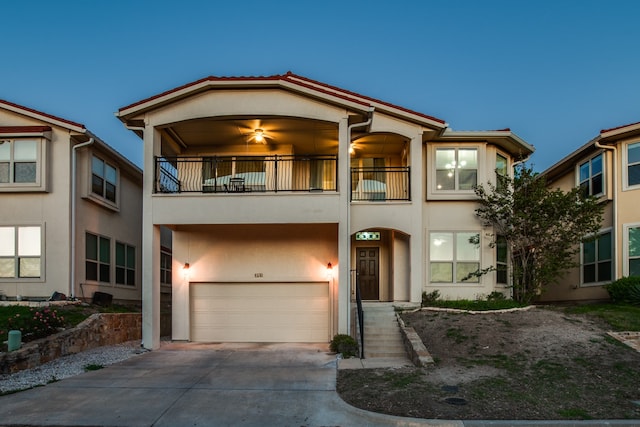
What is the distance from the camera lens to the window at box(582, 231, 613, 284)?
1657cm

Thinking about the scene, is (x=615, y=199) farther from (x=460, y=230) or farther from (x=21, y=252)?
(x=21, y=252)

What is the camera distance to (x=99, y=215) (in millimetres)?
17688

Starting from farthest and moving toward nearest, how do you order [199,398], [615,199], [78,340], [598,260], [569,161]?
[569,161] → [598,260] → [615,199] → [78,340] → [199,398]

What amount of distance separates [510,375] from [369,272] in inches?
311

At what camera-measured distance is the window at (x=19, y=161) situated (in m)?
15.9

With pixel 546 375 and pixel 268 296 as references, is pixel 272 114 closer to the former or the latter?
pixel 268 296

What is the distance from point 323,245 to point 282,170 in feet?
9.20

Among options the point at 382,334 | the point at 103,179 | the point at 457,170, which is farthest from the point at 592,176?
the point at 103,179

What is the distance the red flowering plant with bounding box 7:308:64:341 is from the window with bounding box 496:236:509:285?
12.7 metres

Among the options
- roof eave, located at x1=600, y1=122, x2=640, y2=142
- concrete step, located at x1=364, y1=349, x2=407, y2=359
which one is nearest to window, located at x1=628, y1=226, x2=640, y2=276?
roof eave, located at x1=600, y1=122, x2=640, y2=142

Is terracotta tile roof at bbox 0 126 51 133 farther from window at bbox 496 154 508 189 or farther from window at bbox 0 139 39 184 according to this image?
window at bbox 496 154 508 189

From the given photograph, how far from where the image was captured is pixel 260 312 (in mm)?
16094

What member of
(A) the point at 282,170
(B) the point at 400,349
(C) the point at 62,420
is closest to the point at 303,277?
(A) the point at 282,170

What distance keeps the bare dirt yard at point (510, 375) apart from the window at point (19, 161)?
11693mm
